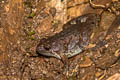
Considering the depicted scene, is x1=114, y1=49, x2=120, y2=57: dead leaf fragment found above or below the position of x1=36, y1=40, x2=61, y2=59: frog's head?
above

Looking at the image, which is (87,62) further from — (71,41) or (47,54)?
(47,54)

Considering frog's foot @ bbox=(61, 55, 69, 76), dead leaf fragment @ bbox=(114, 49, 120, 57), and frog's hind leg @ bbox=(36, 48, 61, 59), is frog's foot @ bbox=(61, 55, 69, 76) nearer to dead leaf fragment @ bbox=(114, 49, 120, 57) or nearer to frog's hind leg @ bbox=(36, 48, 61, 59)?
frog's hind leg @ bbox=(36, 48, 61, 59)

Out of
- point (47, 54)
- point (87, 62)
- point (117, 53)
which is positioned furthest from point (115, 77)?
point (47, 54)

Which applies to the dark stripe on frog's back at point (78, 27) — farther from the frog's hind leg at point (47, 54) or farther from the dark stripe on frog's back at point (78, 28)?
the frog's hind leg at point (47, 54)

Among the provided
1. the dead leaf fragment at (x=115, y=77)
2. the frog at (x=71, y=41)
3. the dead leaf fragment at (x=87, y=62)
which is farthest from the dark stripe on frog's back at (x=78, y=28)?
the dead leaf fragment at (x=115, y=77)

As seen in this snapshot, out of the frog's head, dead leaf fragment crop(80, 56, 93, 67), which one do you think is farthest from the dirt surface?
the frog's head

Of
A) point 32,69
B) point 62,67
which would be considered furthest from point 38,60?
point 62,67
